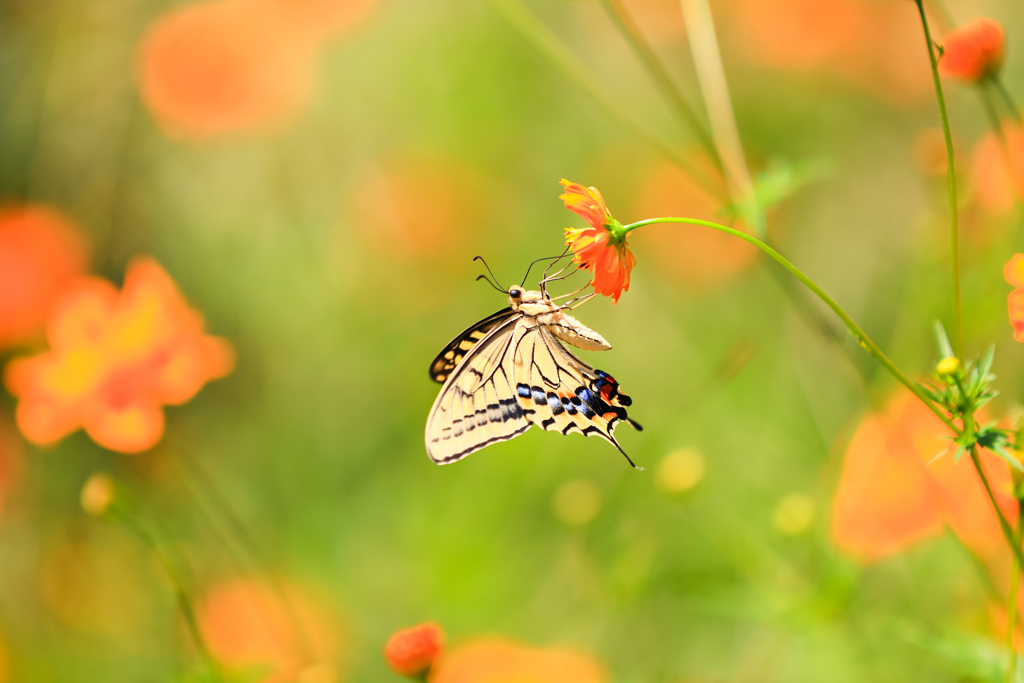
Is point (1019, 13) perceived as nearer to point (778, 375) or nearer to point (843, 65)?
point (843, 65)

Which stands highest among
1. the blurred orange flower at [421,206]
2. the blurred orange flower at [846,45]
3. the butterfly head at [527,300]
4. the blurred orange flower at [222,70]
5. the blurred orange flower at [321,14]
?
the blurred orange flower at [321,14]

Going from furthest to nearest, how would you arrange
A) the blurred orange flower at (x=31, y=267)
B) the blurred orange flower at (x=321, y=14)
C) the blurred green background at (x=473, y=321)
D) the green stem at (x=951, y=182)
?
the blurred orange flower at (x=321, y=14)
the blurred orange flower at (x=31, y=267)
the blurred green background at (x=473, y=321)
the green stem at (x=951, y=182)

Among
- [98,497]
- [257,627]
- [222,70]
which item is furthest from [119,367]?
[222,70]

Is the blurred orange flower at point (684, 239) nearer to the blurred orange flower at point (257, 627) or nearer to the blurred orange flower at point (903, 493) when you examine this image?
the blurred orange flower at point (903, 493)

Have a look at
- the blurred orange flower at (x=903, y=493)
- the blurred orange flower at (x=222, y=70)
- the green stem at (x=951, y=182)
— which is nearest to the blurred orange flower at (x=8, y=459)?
the blurred orange flower at (x=222, y=70)

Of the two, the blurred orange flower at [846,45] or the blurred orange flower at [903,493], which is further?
the blurred orange flower at [846,45]
